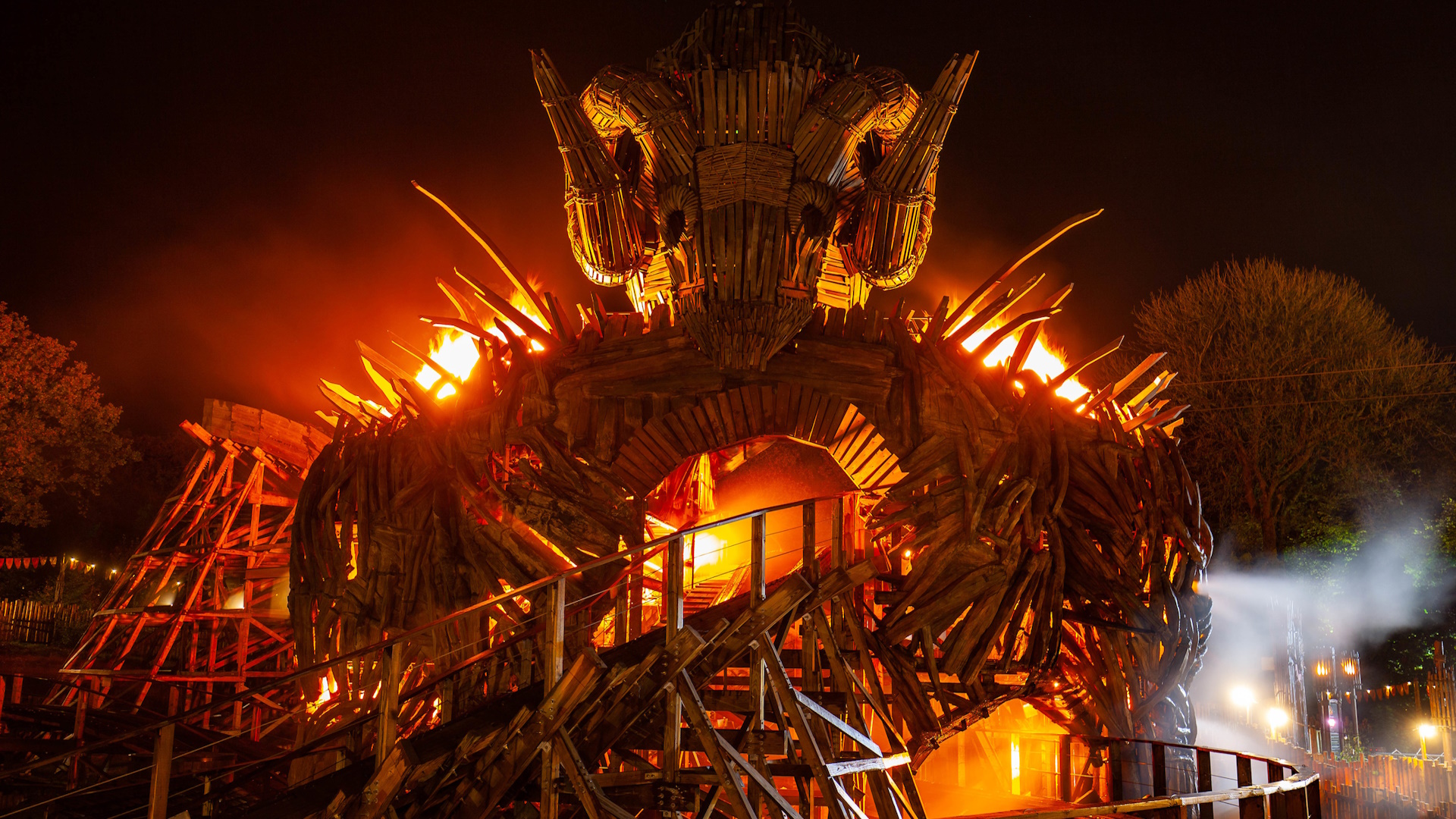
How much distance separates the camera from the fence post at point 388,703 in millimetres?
6453

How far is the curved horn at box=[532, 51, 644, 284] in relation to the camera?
12.2 m

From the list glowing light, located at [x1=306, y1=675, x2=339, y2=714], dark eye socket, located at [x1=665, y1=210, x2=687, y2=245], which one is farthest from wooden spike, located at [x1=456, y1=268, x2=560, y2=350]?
glowing light, located at [x1=306, y1=675, x2=339, y2=714]

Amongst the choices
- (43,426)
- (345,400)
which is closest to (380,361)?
(345,400)

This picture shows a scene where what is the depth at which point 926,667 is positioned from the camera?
1004cm

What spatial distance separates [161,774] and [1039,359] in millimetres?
10211

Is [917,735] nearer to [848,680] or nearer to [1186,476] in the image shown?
[848,680]

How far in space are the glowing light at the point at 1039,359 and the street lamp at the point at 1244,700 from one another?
61.9ft

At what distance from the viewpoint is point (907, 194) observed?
12109 millimetres

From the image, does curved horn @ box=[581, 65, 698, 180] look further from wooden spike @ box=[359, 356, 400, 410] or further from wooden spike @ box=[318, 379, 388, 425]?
wooden spike @ box=[318, 379, 388, 425]

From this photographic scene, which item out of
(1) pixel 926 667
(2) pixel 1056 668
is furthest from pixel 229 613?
(2) pixel 1056 668

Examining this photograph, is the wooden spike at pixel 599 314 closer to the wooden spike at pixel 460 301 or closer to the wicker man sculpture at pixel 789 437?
the wicker man sculpture at pixel 789 437

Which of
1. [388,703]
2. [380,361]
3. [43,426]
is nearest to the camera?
[388,703]

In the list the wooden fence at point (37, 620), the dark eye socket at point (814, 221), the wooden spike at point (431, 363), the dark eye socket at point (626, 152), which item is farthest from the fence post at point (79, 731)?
the wooden fence at point (37, 620)

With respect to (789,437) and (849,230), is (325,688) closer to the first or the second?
(789,437)
